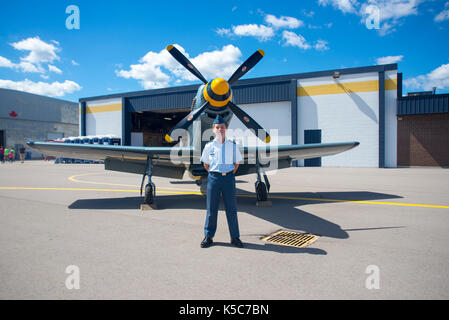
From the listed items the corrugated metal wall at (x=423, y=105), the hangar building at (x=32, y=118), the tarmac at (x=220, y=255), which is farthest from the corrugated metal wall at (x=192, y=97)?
the hangar building at (x=32, y=118)

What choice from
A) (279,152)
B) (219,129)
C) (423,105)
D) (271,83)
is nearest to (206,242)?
(219,129)

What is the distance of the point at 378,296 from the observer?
260cm

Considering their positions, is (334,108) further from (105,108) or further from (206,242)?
(105,108)

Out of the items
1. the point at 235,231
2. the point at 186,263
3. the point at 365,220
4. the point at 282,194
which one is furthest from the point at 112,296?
the point at 282,194

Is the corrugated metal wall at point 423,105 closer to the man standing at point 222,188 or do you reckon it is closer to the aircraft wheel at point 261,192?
the aircraft wheel at point 261,192

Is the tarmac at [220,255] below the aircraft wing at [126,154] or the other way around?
below

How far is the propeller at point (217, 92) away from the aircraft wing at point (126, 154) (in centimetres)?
56

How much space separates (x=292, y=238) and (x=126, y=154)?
4.94 m

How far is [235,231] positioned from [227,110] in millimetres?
3971

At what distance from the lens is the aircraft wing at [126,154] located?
22.6 ft

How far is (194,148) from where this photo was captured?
7156 millimetres

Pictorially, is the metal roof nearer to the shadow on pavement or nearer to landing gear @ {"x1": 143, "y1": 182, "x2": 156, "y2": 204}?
the shadow on pavement

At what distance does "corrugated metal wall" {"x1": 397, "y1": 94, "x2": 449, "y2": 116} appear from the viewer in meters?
21.6
